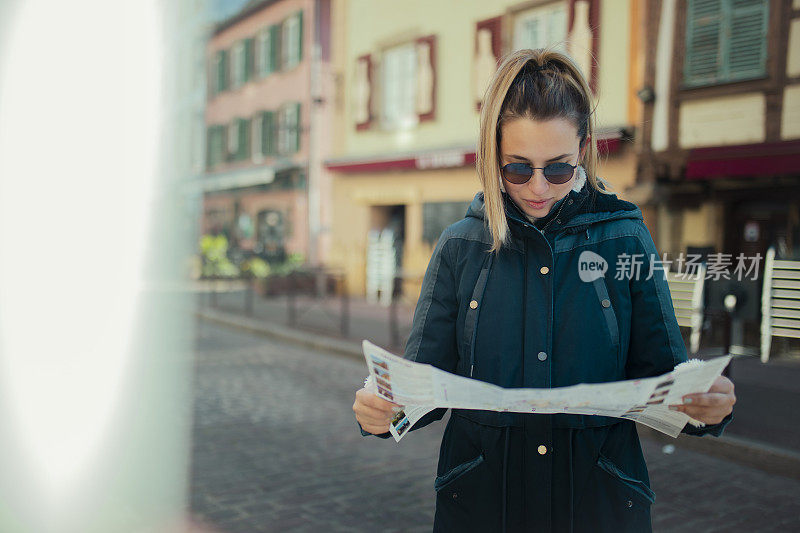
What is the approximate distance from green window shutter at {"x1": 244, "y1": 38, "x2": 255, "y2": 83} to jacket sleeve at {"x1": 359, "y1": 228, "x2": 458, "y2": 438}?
22779 mm

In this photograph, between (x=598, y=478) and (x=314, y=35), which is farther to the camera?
(x=314, y=35)

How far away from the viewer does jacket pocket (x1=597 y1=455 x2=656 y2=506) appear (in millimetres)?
1509

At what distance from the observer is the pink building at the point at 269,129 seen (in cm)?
1903

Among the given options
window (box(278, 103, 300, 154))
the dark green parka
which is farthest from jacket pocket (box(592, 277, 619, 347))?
window (box(278, 103, 300, 154))

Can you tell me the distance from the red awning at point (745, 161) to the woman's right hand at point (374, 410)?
8.89 meters

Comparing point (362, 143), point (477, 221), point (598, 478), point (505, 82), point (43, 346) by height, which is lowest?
point (43, 346)

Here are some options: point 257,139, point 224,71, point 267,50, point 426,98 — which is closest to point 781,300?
point 426,98

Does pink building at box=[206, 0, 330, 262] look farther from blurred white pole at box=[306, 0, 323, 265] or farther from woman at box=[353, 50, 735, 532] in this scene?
woman at box=[353, 50, 735, 532]

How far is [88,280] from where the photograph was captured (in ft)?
74.1

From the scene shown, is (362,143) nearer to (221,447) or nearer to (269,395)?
(269,395)

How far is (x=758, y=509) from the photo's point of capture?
4066mm

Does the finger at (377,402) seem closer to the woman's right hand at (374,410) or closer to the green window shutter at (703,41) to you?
the woman's right hand at (374,410)

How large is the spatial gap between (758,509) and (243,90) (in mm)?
22123

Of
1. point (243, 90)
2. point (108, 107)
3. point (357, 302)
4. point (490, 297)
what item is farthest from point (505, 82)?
point (108, 107)
